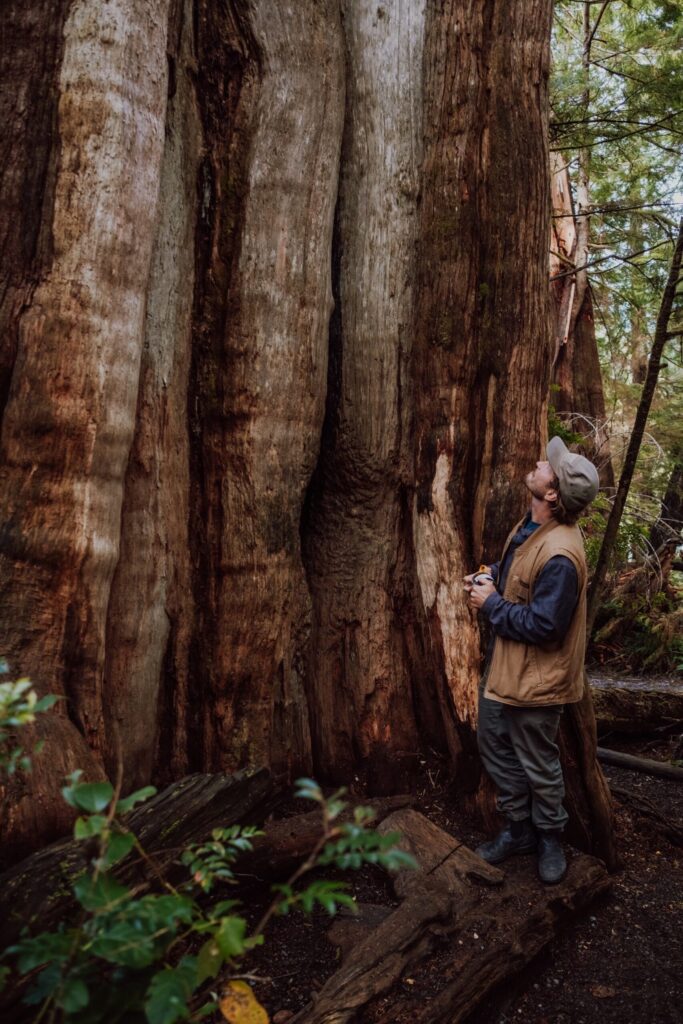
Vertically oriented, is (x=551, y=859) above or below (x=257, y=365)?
below

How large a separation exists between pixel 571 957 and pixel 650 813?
1535 millimetres

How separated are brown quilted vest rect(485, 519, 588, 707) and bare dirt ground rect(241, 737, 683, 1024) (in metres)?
0.79

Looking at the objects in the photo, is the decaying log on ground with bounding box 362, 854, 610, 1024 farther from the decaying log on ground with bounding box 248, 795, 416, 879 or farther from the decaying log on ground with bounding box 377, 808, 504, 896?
the decaying log on ground with bounding box 248, 795, 416, 879

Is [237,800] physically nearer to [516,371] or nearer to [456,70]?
[516,371]

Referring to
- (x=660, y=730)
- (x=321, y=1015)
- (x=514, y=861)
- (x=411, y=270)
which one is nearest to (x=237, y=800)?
(x=321, y=1015)

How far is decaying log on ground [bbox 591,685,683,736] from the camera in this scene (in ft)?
20.7

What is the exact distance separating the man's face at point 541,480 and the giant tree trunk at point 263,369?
33 centimetres

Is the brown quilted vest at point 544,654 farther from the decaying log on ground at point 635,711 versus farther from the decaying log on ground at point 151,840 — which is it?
the decaying log on ground at point 635,711

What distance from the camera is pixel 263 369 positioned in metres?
3.81

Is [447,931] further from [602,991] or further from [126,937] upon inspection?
[126,937]

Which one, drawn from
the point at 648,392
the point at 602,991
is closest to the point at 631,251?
the point at 648,392

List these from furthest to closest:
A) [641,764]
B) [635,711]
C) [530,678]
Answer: [635,711] < [641,764] < [530,678]

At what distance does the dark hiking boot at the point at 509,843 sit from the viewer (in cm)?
391

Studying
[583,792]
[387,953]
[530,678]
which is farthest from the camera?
[583,792]
